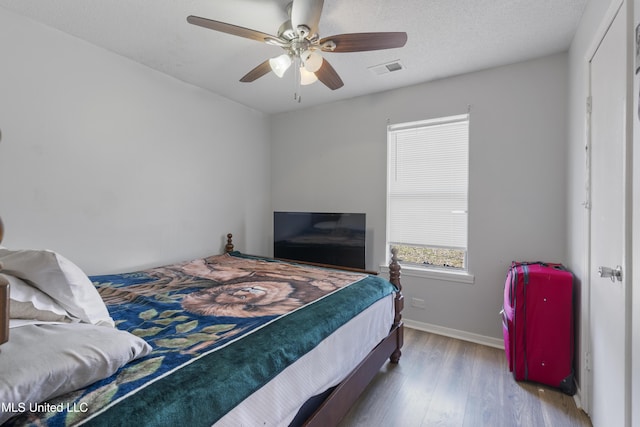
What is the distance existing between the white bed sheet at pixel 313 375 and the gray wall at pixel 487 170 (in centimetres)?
126

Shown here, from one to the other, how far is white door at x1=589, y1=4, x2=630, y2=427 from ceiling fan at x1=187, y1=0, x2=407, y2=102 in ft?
3.48

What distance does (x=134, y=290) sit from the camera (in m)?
2.03

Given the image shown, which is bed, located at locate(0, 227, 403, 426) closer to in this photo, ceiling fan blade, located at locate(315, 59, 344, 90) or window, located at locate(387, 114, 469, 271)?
window, located at locate(387, 114, 469, 271)

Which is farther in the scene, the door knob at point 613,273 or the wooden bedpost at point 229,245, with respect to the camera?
the wooden bedpost at point 229,245

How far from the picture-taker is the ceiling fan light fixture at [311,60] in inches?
77.2

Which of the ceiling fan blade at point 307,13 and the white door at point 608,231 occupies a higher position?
the ceiling fan blade at point 307,13

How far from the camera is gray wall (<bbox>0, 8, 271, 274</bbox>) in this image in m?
2.10

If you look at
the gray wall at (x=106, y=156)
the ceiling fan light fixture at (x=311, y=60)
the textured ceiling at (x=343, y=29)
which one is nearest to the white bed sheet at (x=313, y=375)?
the ceiling fan light fixture at (x=311, y=60)

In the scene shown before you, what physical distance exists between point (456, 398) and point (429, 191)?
1.89m

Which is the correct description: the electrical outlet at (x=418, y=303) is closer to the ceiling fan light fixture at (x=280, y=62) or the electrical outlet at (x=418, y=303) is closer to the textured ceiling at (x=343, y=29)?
the textured ceiling at (x=343, y=29)

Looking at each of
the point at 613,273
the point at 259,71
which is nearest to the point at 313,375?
the point at 613,273

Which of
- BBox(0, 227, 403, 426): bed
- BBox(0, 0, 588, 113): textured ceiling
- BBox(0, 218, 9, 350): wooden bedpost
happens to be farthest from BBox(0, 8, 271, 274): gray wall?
BBox(0, 218, 9, 350): wooden bedpost

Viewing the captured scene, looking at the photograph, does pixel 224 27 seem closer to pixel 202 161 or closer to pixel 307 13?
pixel 307 13

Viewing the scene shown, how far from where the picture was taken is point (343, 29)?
219 cm
